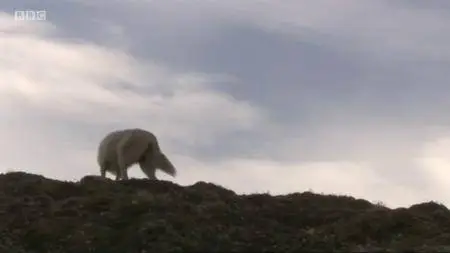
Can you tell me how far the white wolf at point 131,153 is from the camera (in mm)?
29547

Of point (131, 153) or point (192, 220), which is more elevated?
point (131, 153)

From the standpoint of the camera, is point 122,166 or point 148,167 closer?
point 122,166

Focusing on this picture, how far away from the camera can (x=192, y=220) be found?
24.9m

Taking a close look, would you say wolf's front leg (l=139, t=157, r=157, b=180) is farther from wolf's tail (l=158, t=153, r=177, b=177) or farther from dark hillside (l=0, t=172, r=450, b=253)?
dark hillside (l=0, t=172, r=450, b=253)

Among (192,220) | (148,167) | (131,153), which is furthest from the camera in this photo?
(148,167)

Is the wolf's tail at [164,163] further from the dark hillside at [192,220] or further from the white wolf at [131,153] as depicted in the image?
the dark hillside at [192,220]

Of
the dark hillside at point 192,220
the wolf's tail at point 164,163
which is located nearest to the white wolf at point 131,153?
the wolf's tail at point 164,163

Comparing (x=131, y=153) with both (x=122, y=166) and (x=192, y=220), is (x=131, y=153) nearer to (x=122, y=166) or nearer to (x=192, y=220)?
(x=122, y=166)

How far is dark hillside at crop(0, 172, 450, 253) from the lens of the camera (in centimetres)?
2317

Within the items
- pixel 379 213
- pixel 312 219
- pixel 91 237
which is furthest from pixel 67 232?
pixel 379 213

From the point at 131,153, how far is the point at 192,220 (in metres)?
5.39

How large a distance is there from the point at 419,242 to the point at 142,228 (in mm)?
7209

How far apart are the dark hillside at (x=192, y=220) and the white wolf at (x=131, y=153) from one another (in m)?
1.34

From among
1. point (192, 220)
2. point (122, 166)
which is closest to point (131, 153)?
point (122, 166)
